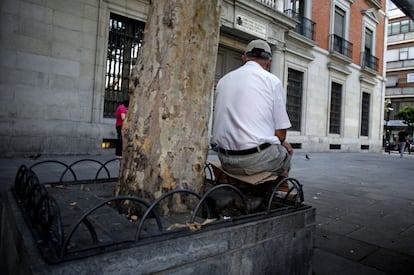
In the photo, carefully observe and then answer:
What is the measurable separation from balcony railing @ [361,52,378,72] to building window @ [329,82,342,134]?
132 inches

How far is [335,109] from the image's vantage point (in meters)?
19.2

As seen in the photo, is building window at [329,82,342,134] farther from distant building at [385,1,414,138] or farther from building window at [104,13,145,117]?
distant building at [385,1,414,138]

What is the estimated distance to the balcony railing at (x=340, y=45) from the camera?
18.0 m

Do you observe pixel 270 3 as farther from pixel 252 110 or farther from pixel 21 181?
pixel 21 181

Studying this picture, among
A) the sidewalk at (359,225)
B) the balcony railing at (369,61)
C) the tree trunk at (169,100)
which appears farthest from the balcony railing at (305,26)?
the tree trunk at (169,100)

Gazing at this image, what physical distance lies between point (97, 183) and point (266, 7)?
11.9 meters

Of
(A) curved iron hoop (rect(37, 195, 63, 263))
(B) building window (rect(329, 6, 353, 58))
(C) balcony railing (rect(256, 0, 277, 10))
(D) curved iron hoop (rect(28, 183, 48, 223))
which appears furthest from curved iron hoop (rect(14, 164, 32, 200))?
(B) building window (rect(329, 6, 353, 58))

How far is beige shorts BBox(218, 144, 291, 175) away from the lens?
8.36ft

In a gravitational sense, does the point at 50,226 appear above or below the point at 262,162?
below

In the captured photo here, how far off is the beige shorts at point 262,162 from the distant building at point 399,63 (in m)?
44.1

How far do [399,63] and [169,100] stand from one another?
48.4m

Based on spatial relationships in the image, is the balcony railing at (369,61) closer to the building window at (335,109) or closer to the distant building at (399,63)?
the building window at (335,109)

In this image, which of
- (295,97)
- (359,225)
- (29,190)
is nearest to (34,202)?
(29,190)

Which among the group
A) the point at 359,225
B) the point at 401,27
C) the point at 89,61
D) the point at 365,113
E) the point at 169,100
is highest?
the point at 401,27
